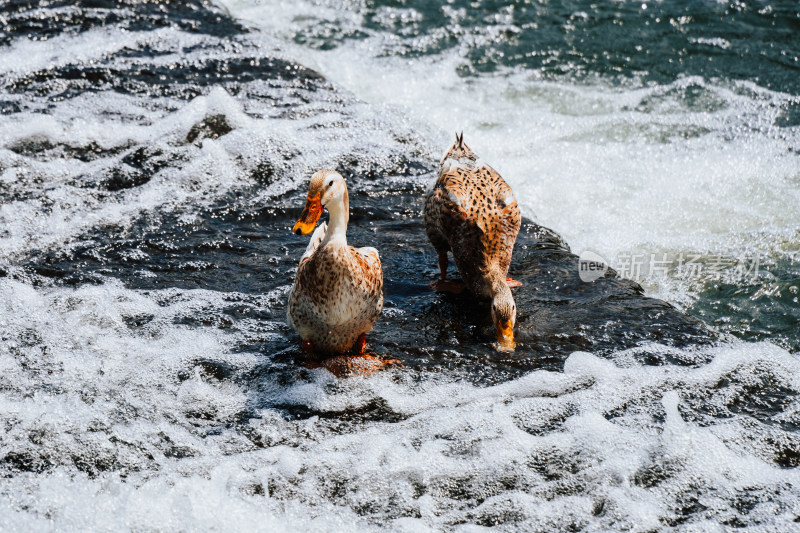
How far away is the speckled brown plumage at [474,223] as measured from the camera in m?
5.10

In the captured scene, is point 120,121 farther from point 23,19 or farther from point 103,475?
point 103,475

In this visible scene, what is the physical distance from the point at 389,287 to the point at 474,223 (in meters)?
0.77

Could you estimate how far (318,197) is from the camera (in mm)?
4133

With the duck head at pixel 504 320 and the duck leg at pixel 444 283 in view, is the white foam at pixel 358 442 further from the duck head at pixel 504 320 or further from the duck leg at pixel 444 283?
the duck leg at pixel 444 283

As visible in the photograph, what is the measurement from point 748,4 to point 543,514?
34.6 feet

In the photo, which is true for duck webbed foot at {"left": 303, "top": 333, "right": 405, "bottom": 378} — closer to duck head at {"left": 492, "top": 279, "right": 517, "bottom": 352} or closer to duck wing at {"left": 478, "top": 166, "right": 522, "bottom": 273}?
duck head at {"left": 492, "top": 279, "right": 517, "bottom": 352}

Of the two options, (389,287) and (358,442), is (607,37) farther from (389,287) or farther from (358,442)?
(358,442)

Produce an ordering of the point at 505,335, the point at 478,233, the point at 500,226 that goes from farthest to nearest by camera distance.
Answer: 1. the point at 500,226
2. the point at 478,233
3. the point at 505,335

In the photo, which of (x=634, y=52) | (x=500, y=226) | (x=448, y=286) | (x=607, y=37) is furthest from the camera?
(x=607, y=37)

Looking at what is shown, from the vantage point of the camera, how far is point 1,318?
4879 millimetres

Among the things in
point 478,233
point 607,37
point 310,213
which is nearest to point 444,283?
point 478,233

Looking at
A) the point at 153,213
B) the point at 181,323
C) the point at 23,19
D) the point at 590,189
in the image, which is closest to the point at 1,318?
the point at 181,323

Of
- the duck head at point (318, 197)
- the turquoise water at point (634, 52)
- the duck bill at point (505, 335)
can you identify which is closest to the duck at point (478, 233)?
the duck bill at point (505, 335)

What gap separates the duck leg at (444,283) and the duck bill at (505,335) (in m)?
0.65
